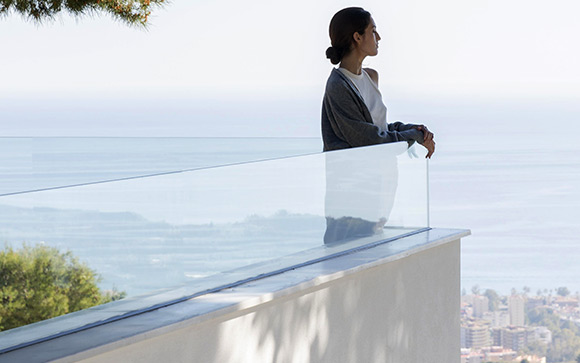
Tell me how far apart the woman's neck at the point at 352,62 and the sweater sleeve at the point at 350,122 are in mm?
138

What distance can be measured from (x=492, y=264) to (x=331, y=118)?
19.0 m

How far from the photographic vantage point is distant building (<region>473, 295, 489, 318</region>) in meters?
22.4

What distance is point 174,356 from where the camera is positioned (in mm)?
2137

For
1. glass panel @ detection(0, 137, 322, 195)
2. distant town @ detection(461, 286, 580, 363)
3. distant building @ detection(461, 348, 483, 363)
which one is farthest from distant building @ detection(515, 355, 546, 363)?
glass panel @ detection(0, 137, 322, 195)

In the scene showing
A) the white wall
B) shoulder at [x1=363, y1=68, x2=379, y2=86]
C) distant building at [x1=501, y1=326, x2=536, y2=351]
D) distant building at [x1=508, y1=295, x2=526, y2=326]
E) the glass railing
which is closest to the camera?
the glass railing

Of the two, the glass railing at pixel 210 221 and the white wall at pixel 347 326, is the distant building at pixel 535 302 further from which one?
the glass railing at pixel 210 221

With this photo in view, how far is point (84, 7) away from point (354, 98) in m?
3.58

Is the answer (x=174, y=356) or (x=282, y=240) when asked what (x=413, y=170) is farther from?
(x=174, y=356)

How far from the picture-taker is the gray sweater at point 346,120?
136 inches

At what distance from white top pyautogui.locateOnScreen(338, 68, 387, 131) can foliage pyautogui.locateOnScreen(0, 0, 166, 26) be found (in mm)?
3171

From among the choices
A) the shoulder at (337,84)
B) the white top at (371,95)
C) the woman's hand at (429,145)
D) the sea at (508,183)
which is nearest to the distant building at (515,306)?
the sea at (508,183)

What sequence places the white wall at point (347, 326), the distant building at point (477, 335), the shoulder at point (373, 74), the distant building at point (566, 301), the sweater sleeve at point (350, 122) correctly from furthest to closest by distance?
the distant building at point (566, 301)
the distant building at point (477, 335)
the shoulder at point (373, 74)
the sweater sleeve at point (350, 122)
the white wall at point (347, 326)

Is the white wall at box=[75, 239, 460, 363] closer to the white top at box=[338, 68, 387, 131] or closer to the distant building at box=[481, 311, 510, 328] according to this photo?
the white top at box=[338, 68, 387, 131]

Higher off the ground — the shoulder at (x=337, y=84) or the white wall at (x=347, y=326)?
the shoulder at (x=337, y=84)
